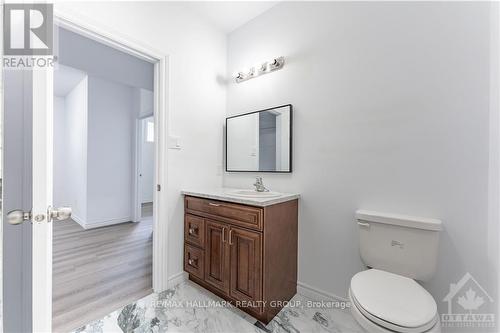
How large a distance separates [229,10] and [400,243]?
2.42 metres

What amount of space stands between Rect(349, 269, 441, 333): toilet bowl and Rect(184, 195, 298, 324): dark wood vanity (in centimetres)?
57

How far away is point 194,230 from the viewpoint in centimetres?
193

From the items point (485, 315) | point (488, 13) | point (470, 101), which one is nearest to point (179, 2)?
point (488, 13)

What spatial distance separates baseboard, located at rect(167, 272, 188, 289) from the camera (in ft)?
6.33

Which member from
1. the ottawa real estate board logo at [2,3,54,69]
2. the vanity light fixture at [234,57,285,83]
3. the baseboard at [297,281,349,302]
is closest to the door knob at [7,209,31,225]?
the ottawa real estate board logo at [2,3,54,69]

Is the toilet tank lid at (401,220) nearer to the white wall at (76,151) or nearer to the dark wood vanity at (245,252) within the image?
the dark wood vanity at (245,252)

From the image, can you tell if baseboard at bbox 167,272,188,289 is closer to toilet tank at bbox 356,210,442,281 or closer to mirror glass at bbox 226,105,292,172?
mirror glass at bbox 226,105,292,172

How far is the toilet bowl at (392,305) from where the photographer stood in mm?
910

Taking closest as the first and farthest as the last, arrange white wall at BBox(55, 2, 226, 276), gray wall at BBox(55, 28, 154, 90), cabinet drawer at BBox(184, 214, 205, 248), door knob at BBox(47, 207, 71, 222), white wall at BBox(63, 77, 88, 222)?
door knob at BBox(47, 207, 71, 222), white wall at BBox(55, 2, 226, 276), cabinet drawer at BBox(184, 214, 205, 248), gray wall at BBox(55, 28, 154, 90), white wall at BBox(63, 77, 88, 222)

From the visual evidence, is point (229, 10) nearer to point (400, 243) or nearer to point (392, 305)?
point (400, 243)

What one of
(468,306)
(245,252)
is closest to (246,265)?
(245,252)

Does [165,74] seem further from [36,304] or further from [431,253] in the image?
[431,253]

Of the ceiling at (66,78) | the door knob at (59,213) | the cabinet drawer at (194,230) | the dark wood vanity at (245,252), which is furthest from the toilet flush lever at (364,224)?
the ceiling at (66,78)

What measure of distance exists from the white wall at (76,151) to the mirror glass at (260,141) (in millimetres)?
2866
